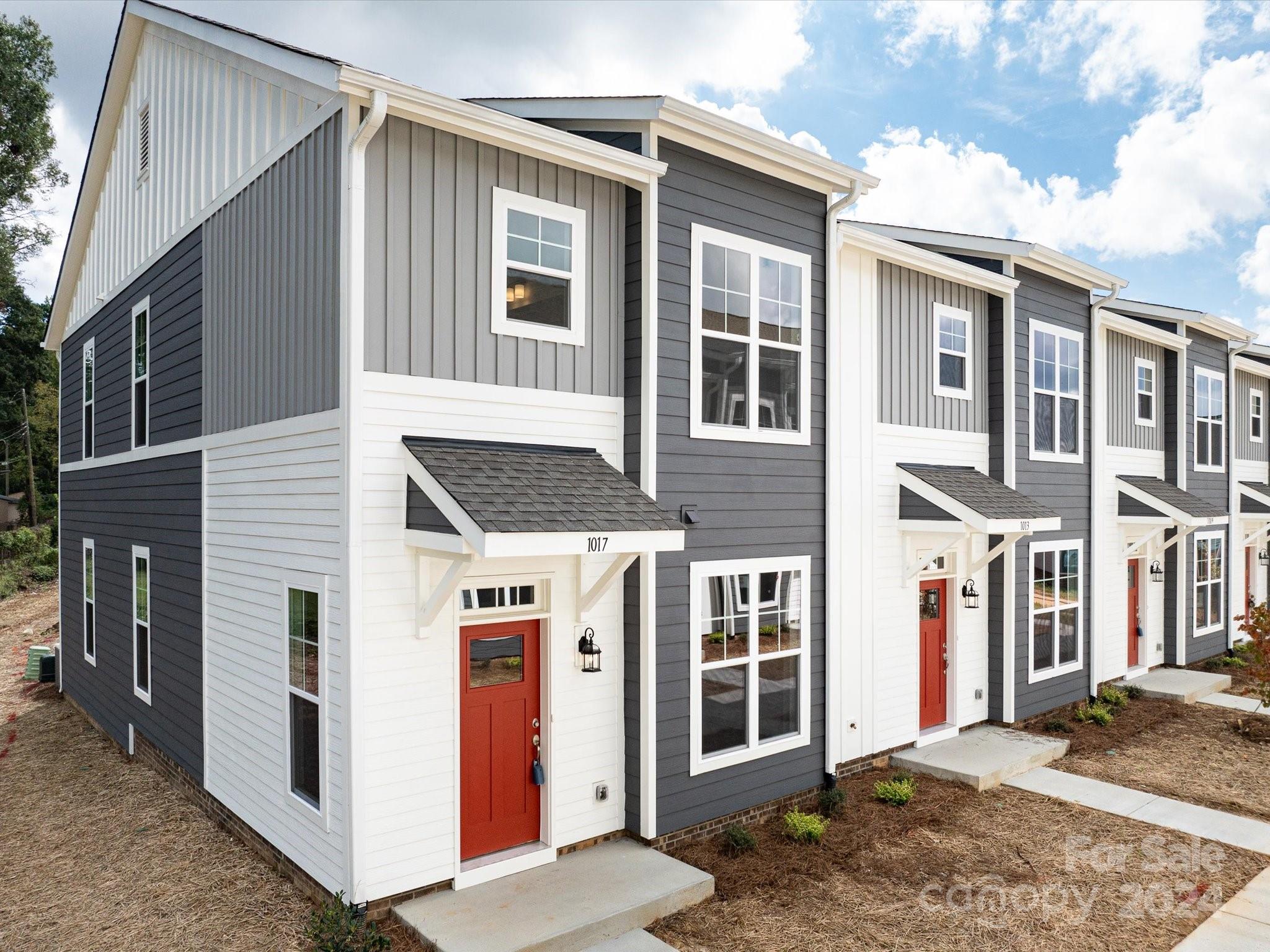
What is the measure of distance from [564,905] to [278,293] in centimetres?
553

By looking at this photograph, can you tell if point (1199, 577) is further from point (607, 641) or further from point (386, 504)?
point (386, 504)

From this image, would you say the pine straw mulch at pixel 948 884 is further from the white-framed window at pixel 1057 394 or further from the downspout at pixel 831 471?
the white-framed window at pixel 1057 394

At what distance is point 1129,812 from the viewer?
867 cm

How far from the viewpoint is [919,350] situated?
35.2 ft

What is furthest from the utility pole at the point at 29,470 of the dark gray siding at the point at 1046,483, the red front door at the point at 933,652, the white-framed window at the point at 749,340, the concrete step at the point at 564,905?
the dark gray siding at the point at 1046,483

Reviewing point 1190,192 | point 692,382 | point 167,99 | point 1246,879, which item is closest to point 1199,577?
point 1246,879

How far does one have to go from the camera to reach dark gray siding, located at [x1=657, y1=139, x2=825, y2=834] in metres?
7.57

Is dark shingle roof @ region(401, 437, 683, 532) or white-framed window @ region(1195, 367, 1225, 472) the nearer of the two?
dark shingle roof @ region(401, 437, 683, 532)

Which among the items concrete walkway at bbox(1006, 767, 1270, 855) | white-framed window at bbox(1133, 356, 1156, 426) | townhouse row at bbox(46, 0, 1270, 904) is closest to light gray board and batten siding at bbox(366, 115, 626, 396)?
townhouse row at bbox(46, 0, 1270, 904)

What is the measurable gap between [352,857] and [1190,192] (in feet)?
155

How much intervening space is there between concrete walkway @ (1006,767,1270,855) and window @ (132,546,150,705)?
1078cm

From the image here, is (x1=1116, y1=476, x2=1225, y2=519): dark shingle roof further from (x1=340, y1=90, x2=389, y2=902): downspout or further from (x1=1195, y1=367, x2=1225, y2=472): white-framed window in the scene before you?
(x1=340, y1=90, x2=389, y2=902): downspout

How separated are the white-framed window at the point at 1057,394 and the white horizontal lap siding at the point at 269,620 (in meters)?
10.1

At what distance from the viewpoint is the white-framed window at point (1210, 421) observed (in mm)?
16469
